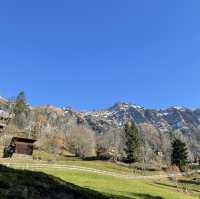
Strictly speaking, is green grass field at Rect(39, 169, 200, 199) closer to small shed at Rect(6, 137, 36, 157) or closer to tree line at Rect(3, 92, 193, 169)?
small shed at Rect(6, 137, 36, 157)

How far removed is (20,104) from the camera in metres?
190

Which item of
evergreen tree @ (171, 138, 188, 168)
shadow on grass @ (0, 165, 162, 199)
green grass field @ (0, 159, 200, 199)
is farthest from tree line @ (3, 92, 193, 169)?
shadow on grass @ (0, 165, 162, 199)

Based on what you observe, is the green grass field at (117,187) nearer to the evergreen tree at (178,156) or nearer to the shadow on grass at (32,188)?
the shadow on grass at (32,188)

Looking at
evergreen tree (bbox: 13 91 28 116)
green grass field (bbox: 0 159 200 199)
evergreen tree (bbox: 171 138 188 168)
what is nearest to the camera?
green grass field (bbox: 0 159 200 199)

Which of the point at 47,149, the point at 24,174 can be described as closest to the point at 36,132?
the point at 47,149

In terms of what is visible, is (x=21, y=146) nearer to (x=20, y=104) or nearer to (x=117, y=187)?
(x=117, y=187)

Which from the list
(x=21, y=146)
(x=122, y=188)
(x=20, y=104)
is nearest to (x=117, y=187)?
(x=122, y=188)

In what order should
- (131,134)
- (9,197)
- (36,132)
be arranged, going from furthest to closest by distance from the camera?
1. (36,132)
2. (131,134)
3. (9,197)

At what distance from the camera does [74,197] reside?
49.9 feet

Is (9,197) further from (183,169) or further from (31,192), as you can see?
(183,169)

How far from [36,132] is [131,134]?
46.5 meters

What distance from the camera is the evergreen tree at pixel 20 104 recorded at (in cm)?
18800

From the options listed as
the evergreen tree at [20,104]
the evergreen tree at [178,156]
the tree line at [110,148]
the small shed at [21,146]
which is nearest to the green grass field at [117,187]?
the small shed at [21,146]

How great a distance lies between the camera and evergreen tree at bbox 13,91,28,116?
188000 mm
